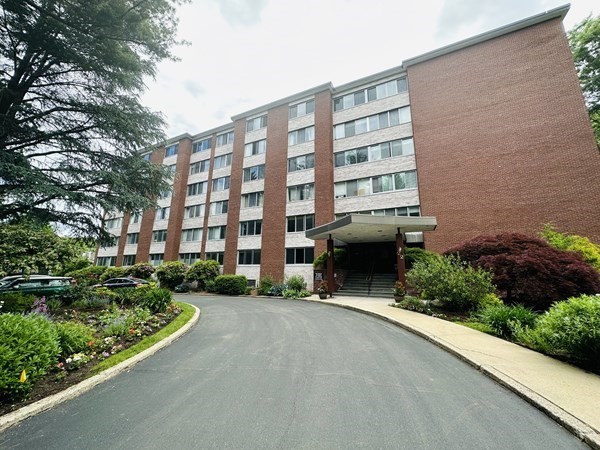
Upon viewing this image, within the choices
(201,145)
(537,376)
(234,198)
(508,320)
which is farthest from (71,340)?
(201,145)

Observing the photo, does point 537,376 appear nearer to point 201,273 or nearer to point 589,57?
point 201,273

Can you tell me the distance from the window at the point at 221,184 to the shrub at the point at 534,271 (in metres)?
27.1

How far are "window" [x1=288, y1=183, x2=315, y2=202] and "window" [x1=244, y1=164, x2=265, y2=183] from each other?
4533 millimetres

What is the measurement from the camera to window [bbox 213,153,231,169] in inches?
1282

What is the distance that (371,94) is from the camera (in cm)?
2519

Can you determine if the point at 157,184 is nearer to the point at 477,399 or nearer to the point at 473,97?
the point at 477,399

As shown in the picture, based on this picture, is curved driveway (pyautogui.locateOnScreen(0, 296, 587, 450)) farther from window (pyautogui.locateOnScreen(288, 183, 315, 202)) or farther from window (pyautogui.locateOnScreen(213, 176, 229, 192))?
window (pyautogui.locateOnScreen(213, 176, 229, 192))

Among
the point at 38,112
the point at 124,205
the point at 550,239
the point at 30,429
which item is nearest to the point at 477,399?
the point at 30,429

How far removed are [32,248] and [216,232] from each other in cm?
2023

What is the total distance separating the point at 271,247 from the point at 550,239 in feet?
67.9

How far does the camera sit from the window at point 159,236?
109 ft

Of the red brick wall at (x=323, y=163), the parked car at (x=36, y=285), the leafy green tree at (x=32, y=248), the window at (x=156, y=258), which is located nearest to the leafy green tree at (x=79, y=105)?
the leafy green tree at (x=32, y=248)

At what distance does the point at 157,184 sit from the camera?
37.4ft

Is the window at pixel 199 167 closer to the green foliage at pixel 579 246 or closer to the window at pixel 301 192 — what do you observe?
the window at pixel 301 192
